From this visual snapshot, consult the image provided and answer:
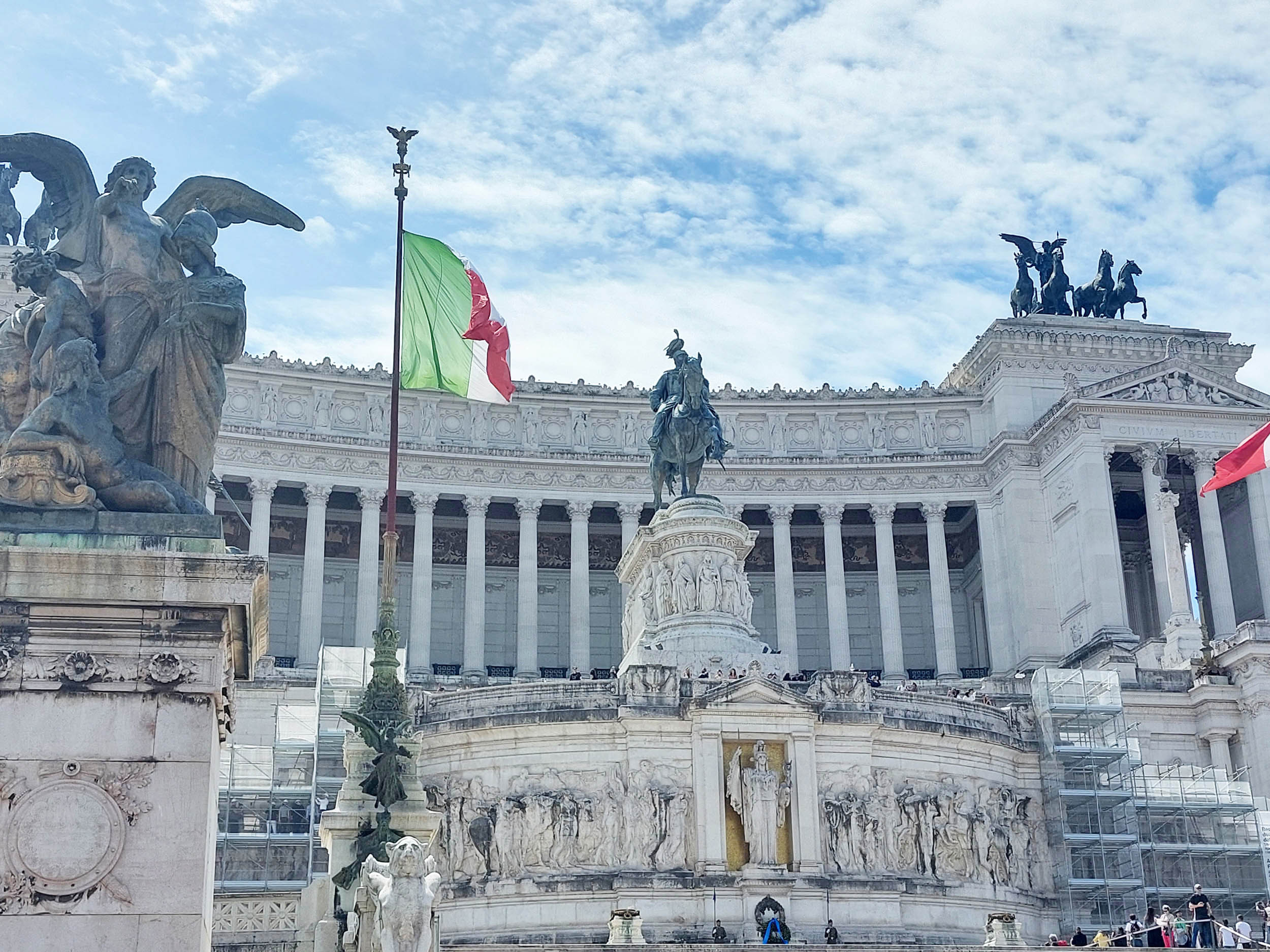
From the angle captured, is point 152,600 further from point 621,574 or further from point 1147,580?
point 1147,580

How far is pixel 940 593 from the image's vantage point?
79.7m

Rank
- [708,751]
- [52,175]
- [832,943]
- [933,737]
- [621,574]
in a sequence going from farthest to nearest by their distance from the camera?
[621,574] < [933,737] < [708,751] < [832,943] < [52,175]

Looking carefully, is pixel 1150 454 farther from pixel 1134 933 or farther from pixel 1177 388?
pixel 1134 933

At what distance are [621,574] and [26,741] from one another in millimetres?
46297

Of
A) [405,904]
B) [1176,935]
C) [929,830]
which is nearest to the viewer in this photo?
[405,904]

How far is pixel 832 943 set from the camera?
116 ft

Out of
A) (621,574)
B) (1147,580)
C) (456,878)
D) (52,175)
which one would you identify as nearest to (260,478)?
(621,574)

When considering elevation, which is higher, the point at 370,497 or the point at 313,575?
the point at 370,497

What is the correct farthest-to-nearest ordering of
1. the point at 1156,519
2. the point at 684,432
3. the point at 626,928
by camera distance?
the point at 1156,519 → the point at 684,432 → the point at 626,928

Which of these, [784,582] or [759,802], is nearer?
[759,802]

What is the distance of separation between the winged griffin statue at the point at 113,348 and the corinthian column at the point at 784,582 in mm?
66720

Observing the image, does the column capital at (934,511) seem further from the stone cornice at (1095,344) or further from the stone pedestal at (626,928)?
the stone pedestal at (626,928)

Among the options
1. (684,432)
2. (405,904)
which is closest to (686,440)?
(684,432)

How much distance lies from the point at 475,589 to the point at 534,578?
9.53 ft
